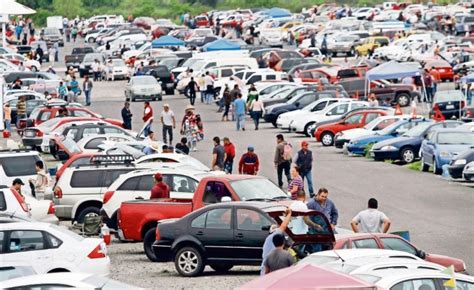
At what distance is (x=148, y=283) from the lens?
22.3 meters

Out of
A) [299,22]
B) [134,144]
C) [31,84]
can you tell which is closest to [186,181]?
[134,144]

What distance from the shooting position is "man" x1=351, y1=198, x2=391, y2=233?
22688mm

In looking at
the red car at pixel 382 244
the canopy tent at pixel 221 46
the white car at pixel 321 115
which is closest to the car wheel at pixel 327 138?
the white car at pixel 321 115

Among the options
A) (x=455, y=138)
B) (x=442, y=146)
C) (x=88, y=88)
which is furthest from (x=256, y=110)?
(x=88, y=88)

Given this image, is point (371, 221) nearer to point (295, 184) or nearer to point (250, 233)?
point (250, 233)

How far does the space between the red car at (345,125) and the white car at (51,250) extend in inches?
993

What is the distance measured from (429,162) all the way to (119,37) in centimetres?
5570

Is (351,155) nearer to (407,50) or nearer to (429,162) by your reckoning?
(429,162)

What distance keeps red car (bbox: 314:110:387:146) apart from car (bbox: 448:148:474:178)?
9374 mm

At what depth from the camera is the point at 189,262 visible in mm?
22703

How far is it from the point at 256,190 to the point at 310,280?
12.0 m

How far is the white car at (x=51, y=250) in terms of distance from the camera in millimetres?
20656

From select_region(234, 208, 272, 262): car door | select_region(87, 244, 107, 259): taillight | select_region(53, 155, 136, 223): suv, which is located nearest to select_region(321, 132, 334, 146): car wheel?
select_region(53, 155, 136, 223): suv

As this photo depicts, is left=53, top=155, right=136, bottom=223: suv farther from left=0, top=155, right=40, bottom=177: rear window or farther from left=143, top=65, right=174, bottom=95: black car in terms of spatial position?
left=143, top=65, right=174, bottom=95: black car
